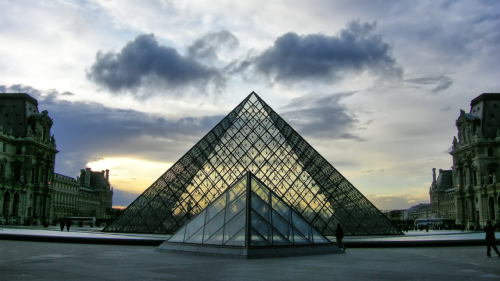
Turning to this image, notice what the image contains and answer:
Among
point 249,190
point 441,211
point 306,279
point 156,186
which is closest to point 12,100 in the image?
point 156,186

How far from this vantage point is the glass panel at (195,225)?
14.9 m

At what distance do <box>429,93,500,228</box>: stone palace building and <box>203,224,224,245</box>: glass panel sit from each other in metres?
56.3

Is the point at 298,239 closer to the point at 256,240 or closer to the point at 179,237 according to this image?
the point at 256,240

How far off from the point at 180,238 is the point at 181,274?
21.0ft

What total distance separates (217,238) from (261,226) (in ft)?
4.62

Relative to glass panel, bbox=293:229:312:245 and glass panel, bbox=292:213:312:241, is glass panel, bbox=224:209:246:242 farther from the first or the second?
glass panel, bbox=292:213:312:241

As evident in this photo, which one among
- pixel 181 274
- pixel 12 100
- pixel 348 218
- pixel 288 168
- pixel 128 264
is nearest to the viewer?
pixel 181 274

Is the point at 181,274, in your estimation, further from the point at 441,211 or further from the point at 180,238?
the point at 441,211

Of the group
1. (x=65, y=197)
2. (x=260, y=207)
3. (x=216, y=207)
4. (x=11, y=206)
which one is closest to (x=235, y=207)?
(x=260, y=207)

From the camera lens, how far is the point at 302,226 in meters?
14.9

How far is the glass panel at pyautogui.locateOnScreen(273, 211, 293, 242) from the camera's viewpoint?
1382cm

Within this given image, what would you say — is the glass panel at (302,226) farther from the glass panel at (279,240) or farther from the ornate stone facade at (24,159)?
the ornate stone facade at (24,159)

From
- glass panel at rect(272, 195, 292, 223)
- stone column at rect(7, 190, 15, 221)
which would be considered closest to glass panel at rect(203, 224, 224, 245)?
glass panel at rect(272, 195, 292, 223)

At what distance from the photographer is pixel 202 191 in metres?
27.8
